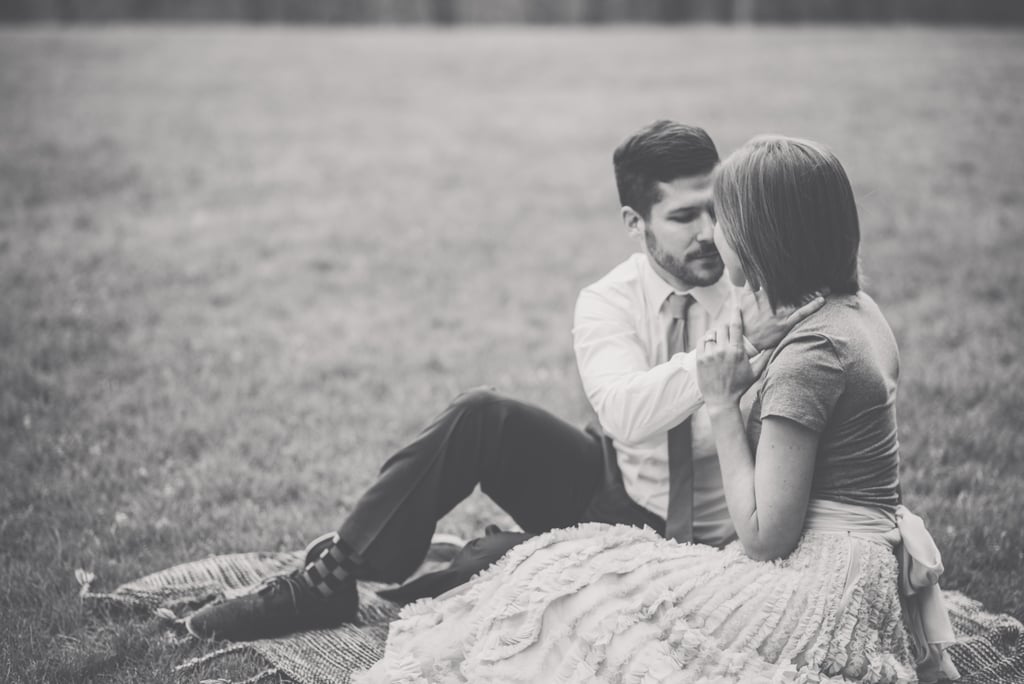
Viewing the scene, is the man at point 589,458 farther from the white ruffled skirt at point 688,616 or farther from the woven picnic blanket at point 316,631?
the white ruffled skirt at point 688,616

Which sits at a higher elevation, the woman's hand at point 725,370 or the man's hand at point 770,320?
the man's hand at point 770,320

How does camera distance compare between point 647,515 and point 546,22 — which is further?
point 546,22

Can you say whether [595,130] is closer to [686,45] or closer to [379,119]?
[379,119]

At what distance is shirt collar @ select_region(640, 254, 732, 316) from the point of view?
3613 mm

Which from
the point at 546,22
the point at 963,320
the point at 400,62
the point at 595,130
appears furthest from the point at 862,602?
the point at 546,22

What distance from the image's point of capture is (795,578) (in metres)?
2.75

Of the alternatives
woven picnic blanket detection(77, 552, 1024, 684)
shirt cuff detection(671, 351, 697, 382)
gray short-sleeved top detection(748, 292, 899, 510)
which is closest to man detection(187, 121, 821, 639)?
woven picnic blanket detection(77, 552, 1024, 684)

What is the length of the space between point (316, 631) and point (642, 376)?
169 cm

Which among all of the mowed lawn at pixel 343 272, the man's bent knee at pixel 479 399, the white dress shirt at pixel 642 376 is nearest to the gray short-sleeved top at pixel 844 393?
the white dress shirt at pixel 642 376

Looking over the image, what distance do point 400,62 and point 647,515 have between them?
15785 millimetres

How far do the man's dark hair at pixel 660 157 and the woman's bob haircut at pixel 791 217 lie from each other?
0.76 metres

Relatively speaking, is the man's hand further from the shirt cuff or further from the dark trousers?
the dark trousers

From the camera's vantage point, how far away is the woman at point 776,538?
267 cm

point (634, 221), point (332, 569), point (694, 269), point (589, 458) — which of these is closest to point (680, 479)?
point (589, 458)
